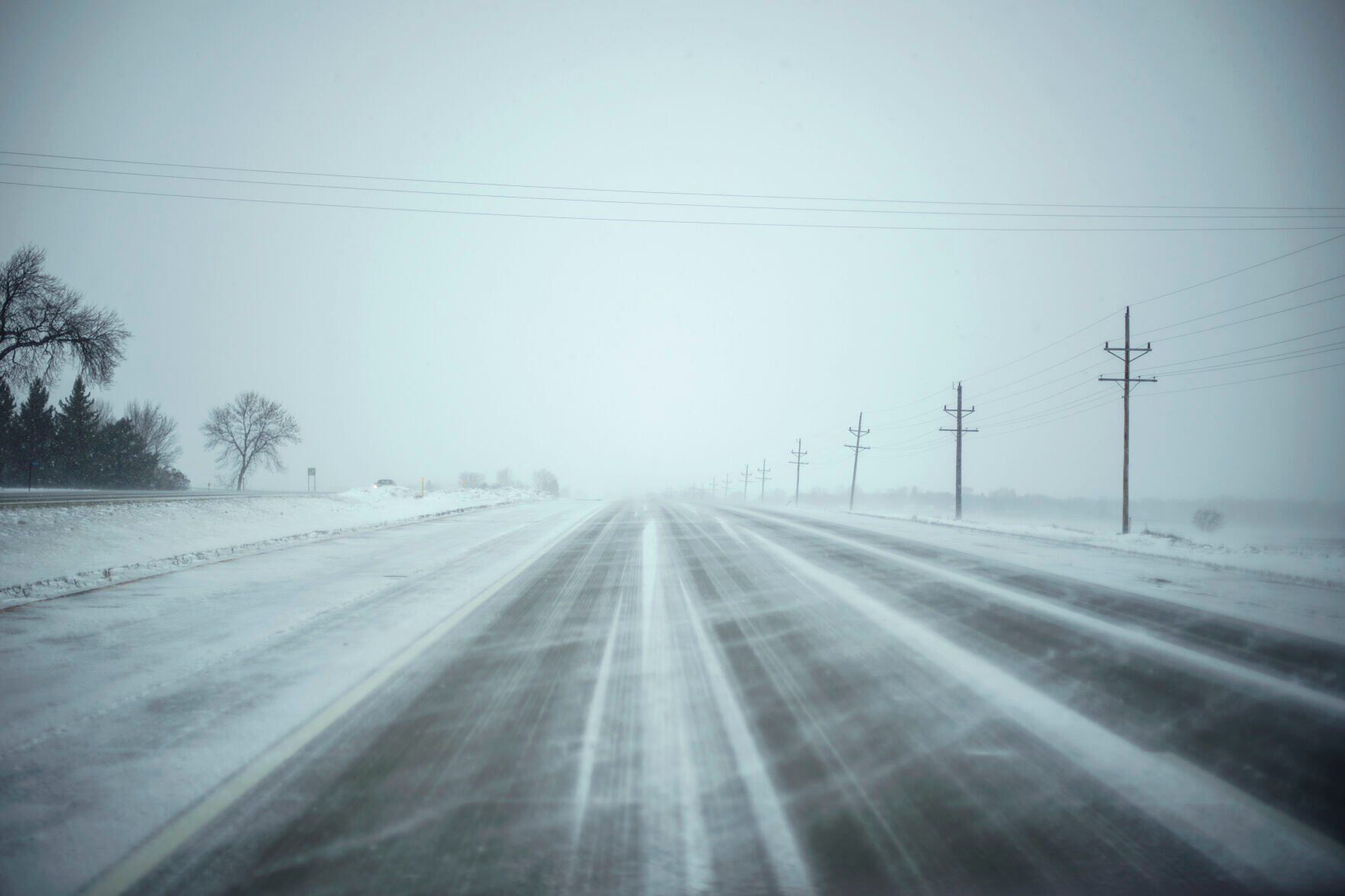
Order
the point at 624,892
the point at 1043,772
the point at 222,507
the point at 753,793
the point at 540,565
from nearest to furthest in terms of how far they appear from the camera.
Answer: the point at 624,892 → the point at 753,793 → the point at 1043,772 → the point at 540,565 → the point at 222,507

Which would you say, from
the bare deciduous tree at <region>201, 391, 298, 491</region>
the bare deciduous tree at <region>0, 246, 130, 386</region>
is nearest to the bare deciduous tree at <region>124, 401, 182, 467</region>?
the bare deciduous tree at <region>201, 391, 298, 491</region>

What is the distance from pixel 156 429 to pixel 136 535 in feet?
210

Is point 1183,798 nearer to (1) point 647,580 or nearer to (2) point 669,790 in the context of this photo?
(2) point 669,790

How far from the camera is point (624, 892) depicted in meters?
2.14

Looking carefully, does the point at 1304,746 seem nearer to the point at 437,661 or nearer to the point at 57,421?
the point at 437,661

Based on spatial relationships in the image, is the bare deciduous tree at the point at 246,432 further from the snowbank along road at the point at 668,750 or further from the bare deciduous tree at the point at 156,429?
the snowbank along road at the point at 668,750

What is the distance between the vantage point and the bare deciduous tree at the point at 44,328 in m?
22.8

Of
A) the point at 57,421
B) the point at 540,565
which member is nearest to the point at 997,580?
the point at 540,565

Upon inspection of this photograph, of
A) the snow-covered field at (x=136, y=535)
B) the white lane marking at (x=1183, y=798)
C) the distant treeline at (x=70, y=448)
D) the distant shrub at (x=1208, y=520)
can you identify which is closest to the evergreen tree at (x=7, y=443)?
the distant treeline at (x=70, y=448)

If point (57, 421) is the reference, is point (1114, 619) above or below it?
below

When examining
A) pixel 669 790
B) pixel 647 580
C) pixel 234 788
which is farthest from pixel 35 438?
pixel 669 790

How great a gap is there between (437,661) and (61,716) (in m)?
2.28

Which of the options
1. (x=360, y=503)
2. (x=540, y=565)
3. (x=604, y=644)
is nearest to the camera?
(x=604, y=644)

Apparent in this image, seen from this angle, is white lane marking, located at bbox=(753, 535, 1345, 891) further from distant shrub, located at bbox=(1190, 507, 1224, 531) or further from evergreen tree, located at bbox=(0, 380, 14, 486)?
distant shrub, located at bbox=(1190, 507, 1224, 531)
